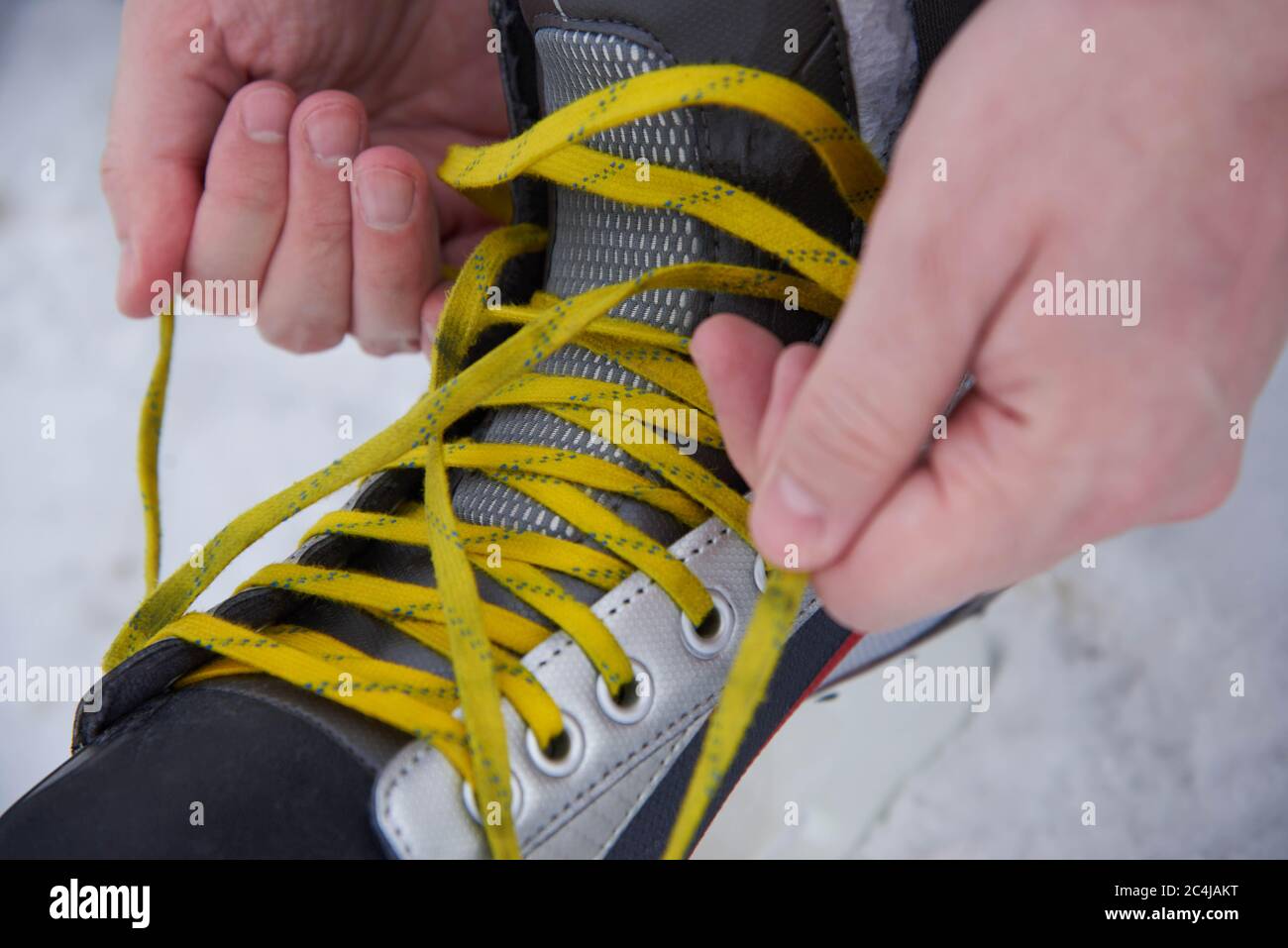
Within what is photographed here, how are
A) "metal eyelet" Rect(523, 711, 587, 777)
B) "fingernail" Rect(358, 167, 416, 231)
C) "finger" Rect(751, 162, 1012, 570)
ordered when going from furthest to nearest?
1. "fingernail" Rect(358, 167, 416, 231)
2. "metal eyelet" Rect(523, 711, 587, 777)
3. "finger" Rect(751, 162, 1012, 570)

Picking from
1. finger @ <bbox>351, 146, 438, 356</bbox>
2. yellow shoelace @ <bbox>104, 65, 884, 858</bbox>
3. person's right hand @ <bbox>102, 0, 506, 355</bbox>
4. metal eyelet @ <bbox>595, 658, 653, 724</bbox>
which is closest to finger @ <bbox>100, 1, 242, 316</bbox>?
person's right hand @ <bbox>102, 0, 506, 355</bbox>

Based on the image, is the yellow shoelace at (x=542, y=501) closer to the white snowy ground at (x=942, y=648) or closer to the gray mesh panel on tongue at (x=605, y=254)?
the gray mesh panel on tongue at (x=605, y=254)

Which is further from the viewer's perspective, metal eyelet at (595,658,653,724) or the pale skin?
metal eyelet at (595,658,653,724)

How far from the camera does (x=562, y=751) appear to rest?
0.45 m

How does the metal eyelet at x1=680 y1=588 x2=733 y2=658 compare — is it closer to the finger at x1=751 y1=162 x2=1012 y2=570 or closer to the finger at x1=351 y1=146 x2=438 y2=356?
the finger at x1=751 y1=162 x2=1012 y2=570

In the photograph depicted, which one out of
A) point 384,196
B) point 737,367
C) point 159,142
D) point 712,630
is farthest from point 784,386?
point 159,142

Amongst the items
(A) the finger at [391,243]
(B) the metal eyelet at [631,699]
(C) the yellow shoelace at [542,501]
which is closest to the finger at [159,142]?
(A) the finger at [391,243]

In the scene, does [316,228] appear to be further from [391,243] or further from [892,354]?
[892,354]

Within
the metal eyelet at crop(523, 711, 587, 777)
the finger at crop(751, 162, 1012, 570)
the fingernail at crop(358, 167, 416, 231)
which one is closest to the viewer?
the finger at crop(751, 162, 1012, 570)

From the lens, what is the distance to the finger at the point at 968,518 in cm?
34

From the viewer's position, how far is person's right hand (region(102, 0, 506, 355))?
0.63 meters

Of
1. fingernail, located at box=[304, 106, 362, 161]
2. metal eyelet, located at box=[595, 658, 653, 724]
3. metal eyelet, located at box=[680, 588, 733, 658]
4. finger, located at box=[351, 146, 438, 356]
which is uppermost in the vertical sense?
fingernail, located at box=[304, 106, 362, 161]

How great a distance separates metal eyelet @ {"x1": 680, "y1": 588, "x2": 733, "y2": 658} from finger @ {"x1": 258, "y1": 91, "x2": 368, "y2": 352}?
1.13 feet
